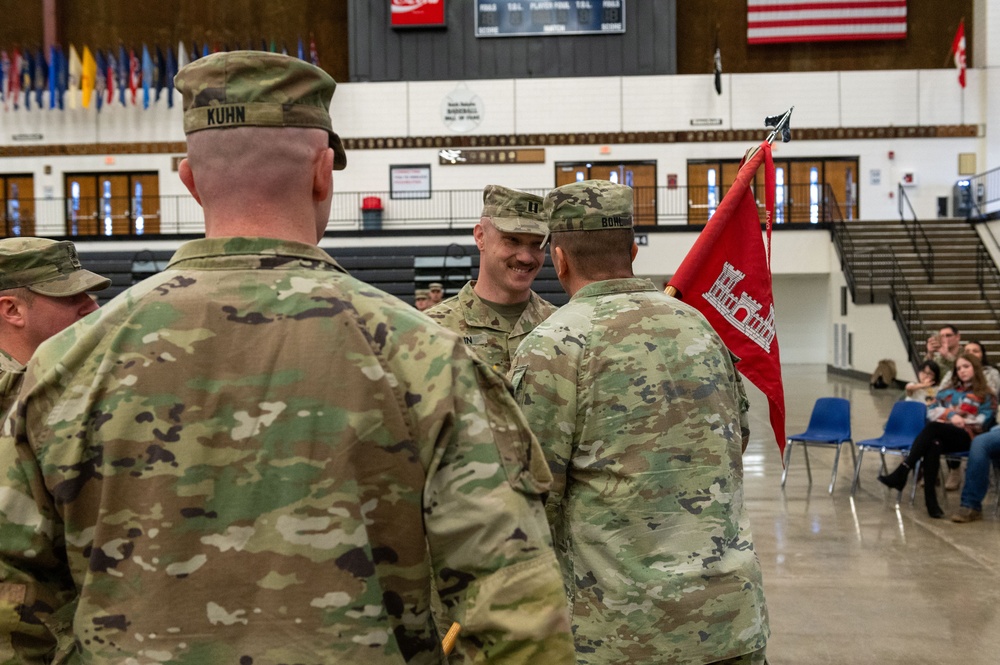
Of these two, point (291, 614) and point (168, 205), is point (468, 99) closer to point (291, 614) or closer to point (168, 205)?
point (168, 205)

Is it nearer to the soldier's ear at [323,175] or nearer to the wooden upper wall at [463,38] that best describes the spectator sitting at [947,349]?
the soldier's ear at [323,175]

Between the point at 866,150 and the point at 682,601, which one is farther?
the point at 866,150

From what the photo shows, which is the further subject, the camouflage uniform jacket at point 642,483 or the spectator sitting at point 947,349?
the spectator sitting at point 947,349

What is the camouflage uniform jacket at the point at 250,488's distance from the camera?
132 cm

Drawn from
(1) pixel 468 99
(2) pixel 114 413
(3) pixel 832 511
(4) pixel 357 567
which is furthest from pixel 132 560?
(1) pixel 468 99

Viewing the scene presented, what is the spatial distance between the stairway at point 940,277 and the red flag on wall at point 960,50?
384 cm

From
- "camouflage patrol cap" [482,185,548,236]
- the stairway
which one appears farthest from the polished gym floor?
the stairway

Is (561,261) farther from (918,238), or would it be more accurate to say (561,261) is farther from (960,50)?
(960,50)

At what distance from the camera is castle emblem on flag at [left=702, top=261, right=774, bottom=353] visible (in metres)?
3.62

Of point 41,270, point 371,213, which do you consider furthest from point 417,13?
point 41,270

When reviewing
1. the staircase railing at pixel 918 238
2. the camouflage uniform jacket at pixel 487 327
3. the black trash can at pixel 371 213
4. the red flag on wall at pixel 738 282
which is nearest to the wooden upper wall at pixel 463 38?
the black trash can at pixel 371 213

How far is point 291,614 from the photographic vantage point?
1.32m

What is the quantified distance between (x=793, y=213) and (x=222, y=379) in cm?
2369

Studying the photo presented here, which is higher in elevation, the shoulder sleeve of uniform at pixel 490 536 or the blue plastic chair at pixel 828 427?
the shoulder sleeve of uniform at pixel 490 536
